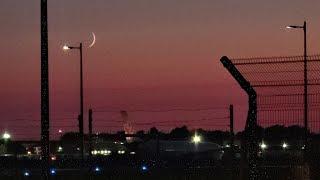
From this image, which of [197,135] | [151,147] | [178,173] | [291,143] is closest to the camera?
[291,143]

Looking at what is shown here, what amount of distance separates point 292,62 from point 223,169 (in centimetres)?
1539

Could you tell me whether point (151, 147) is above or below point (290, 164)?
above

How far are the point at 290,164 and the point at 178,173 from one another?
5584 mm

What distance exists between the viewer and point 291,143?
21.7 m

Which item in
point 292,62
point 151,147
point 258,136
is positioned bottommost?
point 258,136

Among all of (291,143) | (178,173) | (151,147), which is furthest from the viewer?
(151,147)

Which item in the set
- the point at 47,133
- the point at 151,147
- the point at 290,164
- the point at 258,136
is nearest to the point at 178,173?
the point at 290,164

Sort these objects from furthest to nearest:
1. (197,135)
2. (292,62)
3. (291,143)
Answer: (197,135) → (291,143) → (292,62)

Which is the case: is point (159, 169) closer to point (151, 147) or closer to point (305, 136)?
point (305, 136)

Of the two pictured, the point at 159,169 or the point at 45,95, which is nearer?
the point at 45,95

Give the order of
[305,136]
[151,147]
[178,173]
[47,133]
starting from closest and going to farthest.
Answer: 1. [305,136]
2. [47,133]
3. [178,173]
4. [151,147]

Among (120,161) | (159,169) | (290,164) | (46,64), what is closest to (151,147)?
(120,161)

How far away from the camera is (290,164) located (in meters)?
22.2

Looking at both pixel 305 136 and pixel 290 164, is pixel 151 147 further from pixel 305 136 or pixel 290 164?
pixel 305 136
